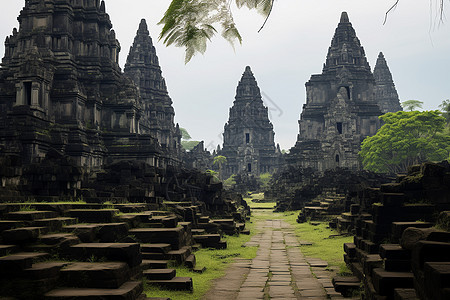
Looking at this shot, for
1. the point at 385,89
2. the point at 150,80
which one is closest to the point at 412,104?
the point at 385,89

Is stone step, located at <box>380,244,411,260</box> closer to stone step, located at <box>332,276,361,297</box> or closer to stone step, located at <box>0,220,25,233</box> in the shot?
stone step, located at <box>332,276,361,297</box>

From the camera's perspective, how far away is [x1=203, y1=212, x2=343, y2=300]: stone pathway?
6.43 metres

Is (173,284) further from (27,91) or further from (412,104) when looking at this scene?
(412,104)

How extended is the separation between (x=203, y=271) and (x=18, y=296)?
157 inches

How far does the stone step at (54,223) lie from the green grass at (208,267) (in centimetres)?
164

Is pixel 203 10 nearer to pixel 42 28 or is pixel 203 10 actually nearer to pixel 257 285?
pixel 257 285

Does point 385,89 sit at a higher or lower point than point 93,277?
higher

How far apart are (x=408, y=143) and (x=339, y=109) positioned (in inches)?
505

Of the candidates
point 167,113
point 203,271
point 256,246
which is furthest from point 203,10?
point 167,113

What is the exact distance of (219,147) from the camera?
75.8 m

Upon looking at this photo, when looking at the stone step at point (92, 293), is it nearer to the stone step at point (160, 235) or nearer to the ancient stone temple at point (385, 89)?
the stone step at point (160, 235)

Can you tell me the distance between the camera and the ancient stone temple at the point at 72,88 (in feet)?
72.6

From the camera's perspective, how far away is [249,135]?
72250 millimetres

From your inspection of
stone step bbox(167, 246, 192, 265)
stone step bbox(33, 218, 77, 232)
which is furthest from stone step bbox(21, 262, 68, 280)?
stone step bbox(167, 246, 192, 265)
